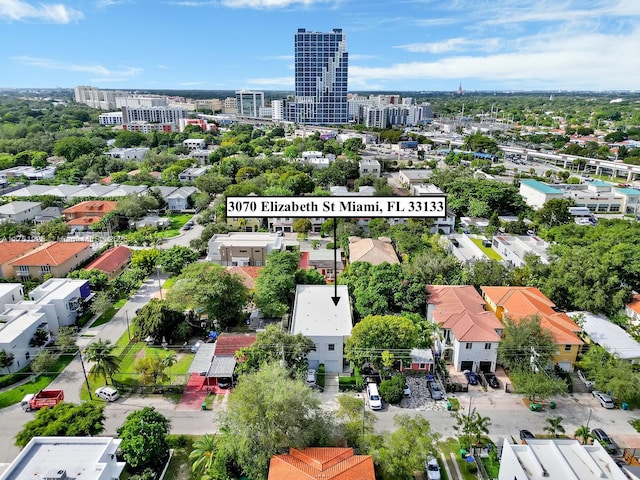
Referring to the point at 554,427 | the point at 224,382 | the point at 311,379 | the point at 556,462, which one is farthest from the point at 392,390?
the point at 224,382

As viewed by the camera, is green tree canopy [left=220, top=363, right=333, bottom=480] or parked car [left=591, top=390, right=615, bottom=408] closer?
green tree canopy [left=220, top=363, right=333, bottom=480]

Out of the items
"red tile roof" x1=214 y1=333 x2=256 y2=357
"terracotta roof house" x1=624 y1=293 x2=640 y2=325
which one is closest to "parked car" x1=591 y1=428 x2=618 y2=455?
Answer: "terracotta roof house" x1=624 y1=293 x2=640 y2=325

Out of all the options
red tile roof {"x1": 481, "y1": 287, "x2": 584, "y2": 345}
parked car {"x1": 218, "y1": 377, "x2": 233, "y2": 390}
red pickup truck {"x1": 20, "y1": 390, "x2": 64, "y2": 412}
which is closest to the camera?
red pickup truck {"x1": 20, "y1": 390, "x2": 64, "y2": 412}

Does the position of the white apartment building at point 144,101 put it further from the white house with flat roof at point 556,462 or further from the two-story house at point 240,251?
the white house with flat roof at point 556,462

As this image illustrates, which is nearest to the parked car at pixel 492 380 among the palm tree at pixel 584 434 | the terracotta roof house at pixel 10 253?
the palm tree at pixel 584 434

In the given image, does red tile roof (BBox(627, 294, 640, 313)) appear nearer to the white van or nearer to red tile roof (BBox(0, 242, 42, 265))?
the white van

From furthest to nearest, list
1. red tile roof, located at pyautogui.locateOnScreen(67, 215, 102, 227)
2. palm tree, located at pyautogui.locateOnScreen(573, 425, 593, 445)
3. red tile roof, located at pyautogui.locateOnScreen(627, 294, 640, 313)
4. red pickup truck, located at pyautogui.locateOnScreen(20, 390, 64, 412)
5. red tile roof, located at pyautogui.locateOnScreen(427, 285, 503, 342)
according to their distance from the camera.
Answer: red tile roof, located at pyautogui.locateOnScreen(67, 215, 102, 227), red tile roof, located at pyautogui.locateOnScreen(627, 294, 640, 313), red tile roof, located at pyautogui.locateOnScreen(427, 285, 503, 342), red pickup truck, located at pyautogui.locateOnScreen(20, 390, 64, 412), palm tree, located at pyautogui.locateOnScreen(573, 425, 593, 445)
